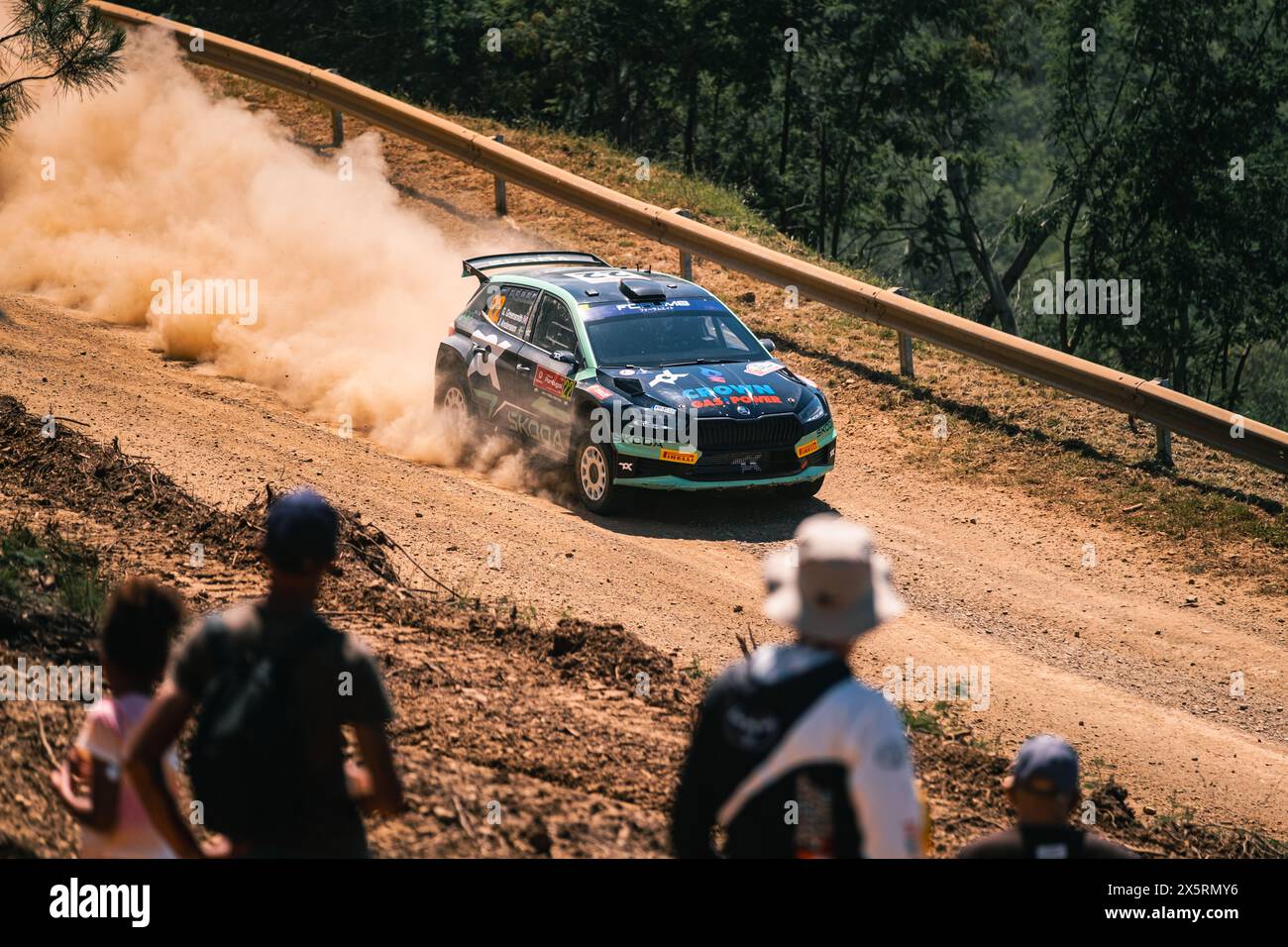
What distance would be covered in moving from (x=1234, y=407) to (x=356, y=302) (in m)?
17.7

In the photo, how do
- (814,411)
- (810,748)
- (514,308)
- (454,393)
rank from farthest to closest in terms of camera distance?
1. (454,393)
2. (514,308)
3. (814,411)
4. (810,748)

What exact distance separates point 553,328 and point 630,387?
1.42 meters

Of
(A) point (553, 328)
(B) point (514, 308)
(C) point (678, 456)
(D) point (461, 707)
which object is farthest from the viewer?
(B) point (514, 308)

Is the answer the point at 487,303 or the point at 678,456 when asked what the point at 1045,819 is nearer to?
the point at 678,456

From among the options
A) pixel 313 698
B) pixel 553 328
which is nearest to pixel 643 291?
pixel 553 328

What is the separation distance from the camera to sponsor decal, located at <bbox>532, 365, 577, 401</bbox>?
13.1 metres

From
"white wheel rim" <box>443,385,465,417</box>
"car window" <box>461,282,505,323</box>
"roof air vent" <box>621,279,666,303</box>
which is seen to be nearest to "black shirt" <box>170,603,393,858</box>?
"roof air vent" <box>621,279,666,303</box>

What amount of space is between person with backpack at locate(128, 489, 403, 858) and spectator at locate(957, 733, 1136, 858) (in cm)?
178

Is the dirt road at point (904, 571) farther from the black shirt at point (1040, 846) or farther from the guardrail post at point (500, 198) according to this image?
the guardrail post at point (500, 198)

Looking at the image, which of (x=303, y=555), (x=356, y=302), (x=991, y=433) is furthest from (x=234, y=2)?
(x=303, y=555)

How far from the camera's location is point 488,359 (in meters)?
14.1

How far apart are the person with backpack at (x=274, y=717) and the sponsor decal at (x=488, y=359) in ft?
33.4

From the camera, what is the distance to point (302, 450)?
13.0 metres

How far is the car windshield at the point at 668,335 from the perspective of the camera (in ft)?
43.5
